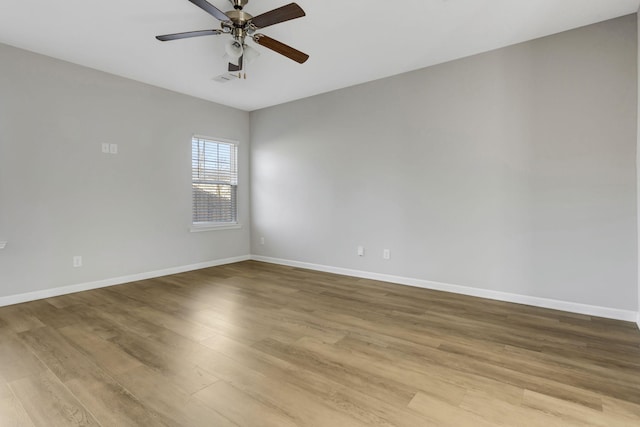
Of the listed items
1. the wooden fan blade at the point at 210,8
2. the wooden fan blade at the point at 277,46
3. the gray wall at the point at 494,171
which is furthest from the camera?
the gray wall at the point at 494,171

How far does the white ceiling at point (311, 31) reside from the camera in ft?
8.47

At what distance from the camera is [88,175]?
3.80m

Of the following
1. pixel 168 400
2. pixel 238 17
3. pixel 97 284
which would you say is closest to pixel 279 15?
pixel 238 17

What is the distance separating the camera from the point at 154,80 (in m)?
4.17

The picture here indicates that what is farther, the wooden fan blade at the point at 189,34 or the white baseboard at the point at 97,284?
the white baseboard at the point at 97,284

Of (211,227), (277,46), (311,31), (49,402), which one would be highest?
(311,31)

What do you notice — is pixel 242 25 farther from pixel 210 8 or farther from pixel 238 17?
pixel 210 8

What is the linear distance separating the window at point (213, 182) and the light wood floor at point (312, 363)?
196cm

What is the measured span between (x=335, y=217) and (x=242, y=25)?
9.27 ft

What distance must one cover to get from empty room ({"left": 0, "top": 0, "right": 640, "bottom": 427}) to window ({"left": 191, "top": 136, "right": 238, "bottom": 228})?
56 millimetres

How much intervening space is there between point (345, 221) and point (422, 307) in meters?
1.76

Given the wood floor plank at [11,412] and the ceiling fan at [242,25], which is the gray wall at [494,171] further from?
the wood floor plank at [11,412]

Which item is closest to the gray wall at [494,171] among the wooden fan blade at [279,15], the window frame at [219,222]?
the window frame at [219,222]

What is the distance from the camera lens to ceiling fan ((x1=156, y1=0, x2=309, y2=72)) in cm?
216
